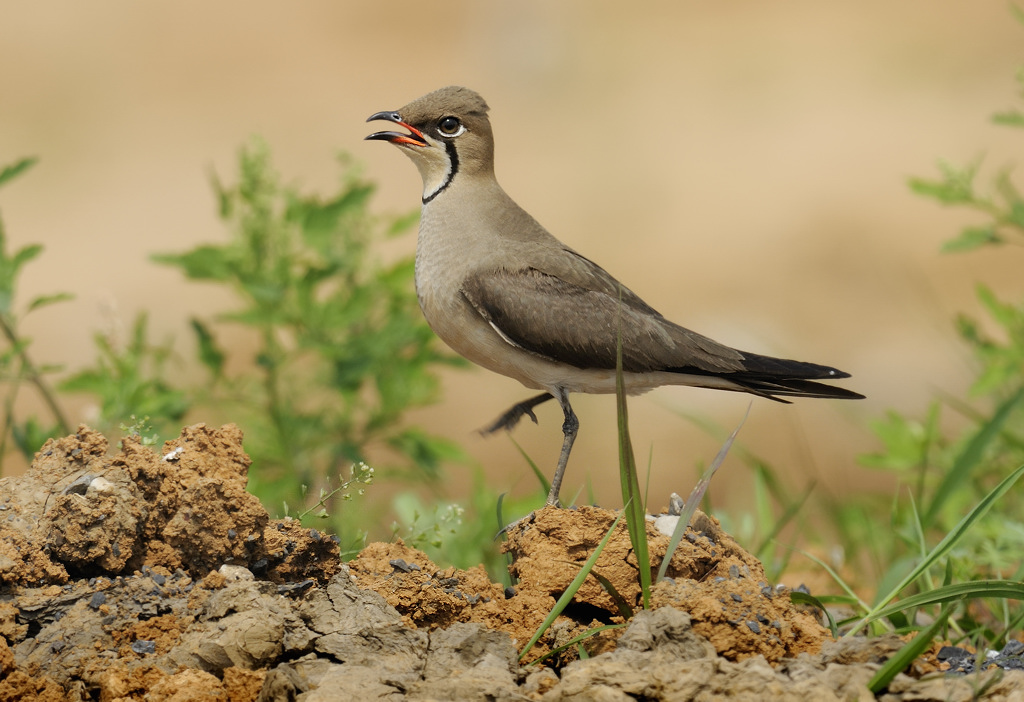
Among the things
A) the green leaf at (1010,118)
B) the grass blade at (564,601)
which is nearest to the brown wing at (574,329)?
the grass blade at (564,601)

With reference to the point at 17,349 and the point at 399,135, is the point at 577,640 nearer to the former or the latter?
the point at 399,135

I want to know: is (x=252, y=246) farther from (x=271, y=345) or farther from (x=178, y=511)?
(x=178, y=511)

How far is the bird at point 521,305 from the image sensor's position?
4.21 m

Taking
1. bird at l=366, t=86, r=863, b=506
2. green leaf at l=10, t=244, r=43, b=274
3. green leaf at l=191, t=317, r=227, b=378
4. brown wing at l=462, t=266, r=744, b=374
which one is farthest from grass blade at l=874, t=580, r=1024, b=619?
green leaf at l=191, t=317, r=227, b=378

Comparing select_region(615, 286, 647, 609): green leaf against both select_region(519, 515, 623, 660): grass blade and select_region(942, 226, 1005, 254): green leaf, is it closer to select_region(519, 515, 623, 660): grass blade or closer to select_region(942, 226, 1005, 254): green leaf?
select_region(519, 515, 623, 660): grass blade

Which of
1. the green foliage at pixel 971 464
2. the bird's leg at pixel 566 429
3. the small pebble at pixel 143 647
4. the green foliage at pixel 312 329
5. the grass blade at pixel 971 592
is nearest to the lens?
the small pebble at pixel 143 647

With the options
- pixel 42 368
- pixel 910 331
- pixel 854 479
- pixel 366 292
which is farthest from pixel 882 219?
pixel 42 368

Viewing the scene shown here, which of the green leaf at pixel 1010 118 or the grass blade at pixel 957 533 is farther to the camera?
the green leaf at pixel 1010 118

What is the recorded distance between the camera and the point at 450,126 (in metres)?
4.45

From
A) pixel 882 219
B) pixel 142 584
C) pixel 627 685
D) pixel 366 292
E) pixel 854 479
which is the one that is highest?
pixel 882 219

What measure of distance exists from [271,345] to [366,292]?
553 millimetres

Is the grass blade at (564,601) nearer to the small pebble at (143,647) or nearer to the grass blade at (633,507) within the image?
the grass blade at (633,507)

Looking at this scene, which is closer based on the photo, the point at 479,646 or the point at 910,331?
the point at 479,646

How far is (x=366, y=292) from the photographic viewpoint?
18.6 ft
